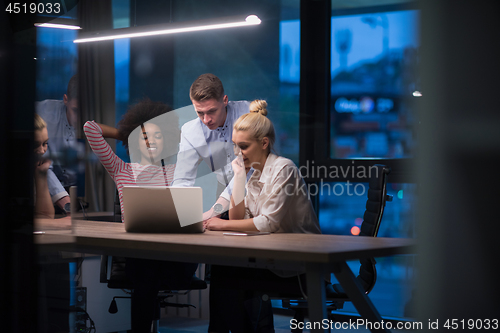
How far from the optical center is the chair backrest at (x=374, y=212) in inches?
87.7

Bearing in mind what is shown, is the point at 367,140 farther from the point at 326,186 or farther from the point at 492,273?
the point at 492,273

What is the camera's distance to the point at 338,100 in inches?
154

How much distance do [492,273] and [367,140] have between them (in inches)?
126

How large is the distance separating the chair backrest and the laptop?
31.2 inches

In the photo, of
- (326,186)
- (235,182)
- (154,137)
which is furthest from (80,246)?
(326,186)

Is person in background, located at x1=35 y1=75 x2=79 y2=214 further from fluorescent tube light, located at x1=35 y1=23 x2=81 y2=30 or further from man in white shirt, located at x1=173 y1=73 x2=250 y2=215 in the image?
man in white shirt, located at x1=173 y1=73 x2=250 y2=215

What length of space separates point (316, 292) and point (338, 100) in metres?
2.67

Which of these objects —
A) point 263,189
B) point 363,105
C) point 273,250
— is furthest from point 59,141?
point 363,105

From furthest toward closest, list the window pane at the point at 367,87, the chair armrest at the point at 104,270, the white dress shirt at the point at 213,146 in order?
1. the window pane at the point at 367,87
2. the white dress shirt at the point at 213,146
3. the chair armrest at the point at 104,270

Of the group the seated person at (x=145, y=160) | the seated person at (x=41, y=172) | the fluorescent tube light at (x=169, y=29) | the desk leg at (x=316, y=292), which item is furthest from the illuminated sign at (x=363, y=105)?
the seated person at (x=41, y=172)

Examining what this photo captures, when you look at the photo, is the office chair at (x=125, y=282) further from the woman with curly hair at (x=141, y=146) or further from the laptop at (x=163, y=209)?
the laptop at (x=163, y=209)

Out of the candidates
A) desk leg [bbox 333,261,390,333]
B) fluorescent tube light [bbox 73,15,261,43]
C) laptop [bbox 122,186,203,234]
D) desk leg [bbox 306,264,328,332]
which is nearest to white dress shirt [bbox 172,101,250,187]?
fluorescent tube light [bbox 73,15,261,43]

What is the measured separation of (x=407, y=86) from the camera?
0.91m

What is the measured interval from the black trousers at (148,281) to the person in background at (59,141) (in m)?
1.39
